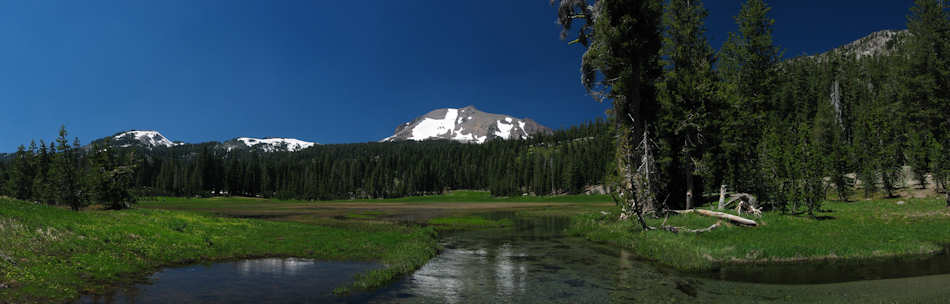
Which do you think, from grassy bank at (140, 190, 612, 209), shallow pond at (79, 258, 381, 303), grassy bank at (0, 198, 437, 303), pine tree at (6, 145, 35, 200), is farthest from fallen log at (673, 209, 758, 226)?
pine tree at (6, 145, 35, 200)

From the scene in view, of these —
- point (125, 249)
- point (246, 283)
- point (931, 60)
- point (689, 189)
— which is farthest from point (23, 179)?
point (931, 60)

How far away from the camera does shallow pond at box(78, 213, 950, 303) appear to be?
14.1 meters

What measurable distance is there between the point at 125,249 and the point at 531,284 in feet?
60.6

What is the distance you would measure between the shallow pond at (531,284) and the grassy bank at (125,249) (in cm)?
122

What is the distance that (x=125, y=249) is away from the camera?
20062mm

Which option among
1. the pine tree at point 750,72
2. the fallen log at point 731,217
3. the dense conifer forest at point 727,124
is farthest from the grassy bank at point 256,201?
the fallen log at point 731,217

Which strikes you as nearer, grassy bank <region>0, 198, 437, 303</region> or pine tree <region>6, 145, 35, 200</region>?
grassy bank <region>0, 198, 437, 303</region>

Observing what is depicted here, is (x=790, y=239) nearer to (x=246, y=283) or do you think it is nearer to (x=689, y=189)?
(x=689, y=189)

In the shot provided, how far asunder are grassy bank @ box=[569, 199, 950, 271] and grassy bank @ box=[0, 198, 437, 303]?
12394 mm

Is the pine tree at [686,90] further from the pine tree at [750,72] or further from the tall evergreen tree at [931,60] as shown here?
the tall evergreen tree at [931,60]

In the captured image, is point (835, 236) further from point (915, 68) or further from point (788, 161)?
point (915, 68)

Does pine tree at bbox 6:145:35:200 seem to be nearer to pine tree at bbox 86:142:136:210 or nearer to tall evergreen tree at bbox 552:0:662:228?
pine tree at bbox 86:142:136:210

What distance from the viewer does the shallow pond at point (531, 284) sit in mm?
14078

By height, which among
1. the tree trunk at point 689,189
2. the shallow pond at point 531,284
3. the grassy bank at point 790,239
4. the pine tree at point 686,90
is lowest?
the shallow pond at point 531,284
